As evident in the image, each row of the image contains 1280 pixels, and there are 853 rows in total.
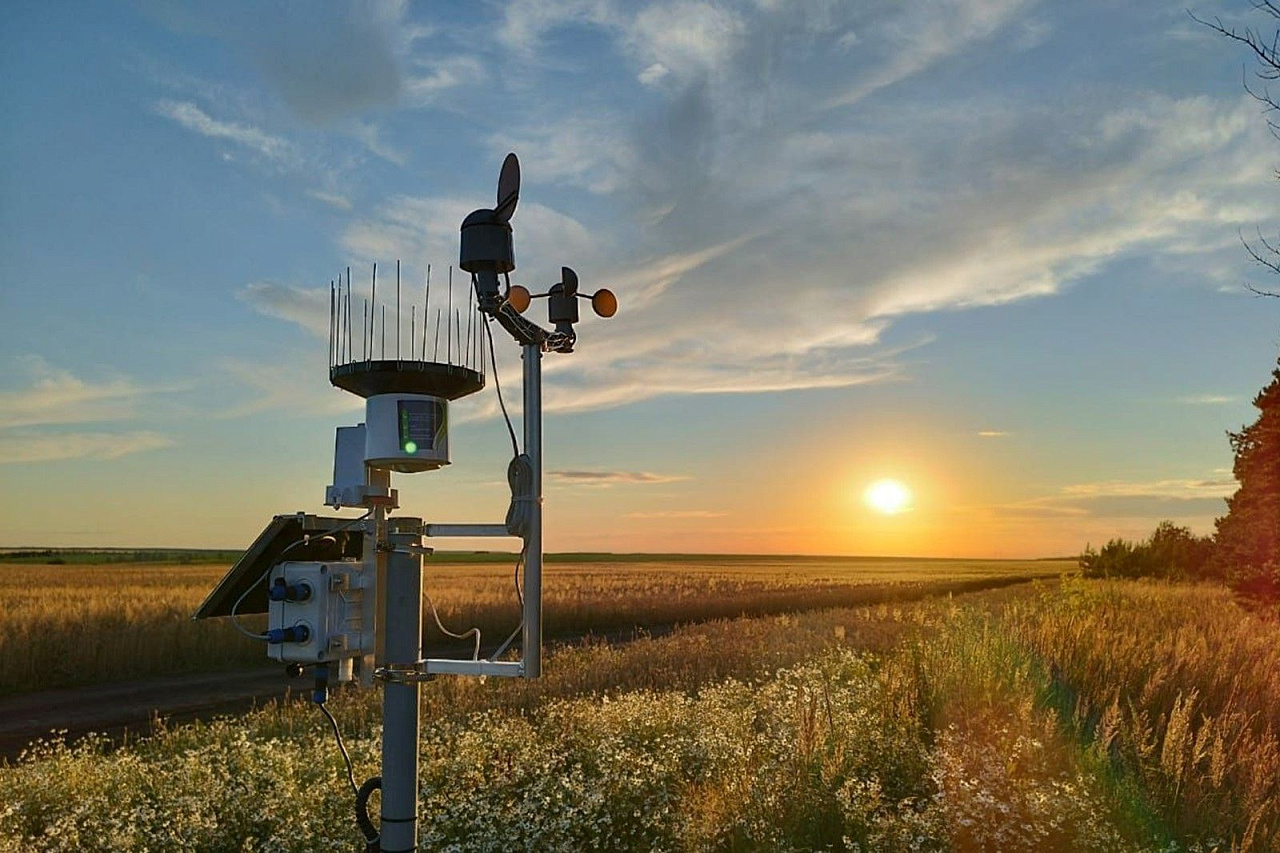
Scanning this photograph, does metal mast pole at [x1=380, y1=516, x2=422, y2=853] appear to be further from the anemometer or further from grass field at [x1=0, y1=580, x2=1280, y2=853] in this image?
grass field at [x1=0, y1=580, x2=1280, y2=853]

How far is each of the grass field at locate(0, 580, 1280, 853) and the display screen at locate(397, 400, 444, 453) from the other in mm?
2966

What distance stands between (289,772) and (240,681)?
12124mm

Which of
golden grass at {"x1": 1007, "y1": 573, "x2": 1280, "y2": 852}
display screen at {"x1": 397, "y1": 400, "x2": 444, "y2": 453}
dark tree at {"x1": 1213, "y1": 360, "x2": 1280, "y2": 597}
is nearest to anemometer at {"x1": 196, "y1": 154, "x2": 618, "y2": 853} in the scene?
display screen at {"x1": 397, "y1": 400, "x2": 444, "y2": 453}

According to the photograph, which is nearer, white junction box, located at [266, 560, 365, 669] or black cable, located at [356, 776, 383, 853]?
white junction box, located at [266, 560, 365, 669]

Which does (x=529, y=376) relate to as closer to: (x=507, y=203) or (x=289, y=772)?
(x=507, y=203)

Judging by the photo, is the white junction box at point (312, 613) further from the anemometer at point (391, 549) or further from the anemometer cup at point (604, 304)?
the anemometer cup at point (604, 304)

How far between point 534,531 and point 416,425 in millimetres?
712

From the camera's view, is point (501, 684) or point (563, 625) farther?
point (563, 625)

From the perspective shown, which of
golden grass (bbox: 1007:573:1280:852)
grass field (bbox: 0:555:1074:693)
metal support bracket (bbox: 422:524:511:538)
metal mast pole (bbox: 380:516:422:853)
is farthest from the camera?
grass field (bbox: 0:555:1074:693)

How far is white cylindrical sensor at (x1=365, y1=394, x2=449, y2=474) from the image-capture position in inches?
173

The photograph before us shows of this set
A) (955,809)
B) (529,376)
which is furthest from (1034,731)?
(529,376)

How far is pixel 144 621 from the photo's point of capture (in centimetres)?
2250

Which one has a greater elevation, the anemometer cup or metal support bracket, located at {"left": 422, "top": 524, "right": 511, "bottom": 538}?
the anemometer cup

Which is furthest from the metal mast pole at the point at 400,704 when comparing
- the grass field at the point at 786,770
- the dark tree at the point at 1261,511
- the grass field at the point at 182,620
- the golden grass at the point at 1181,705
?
the dark tree at the point at 1261,511
